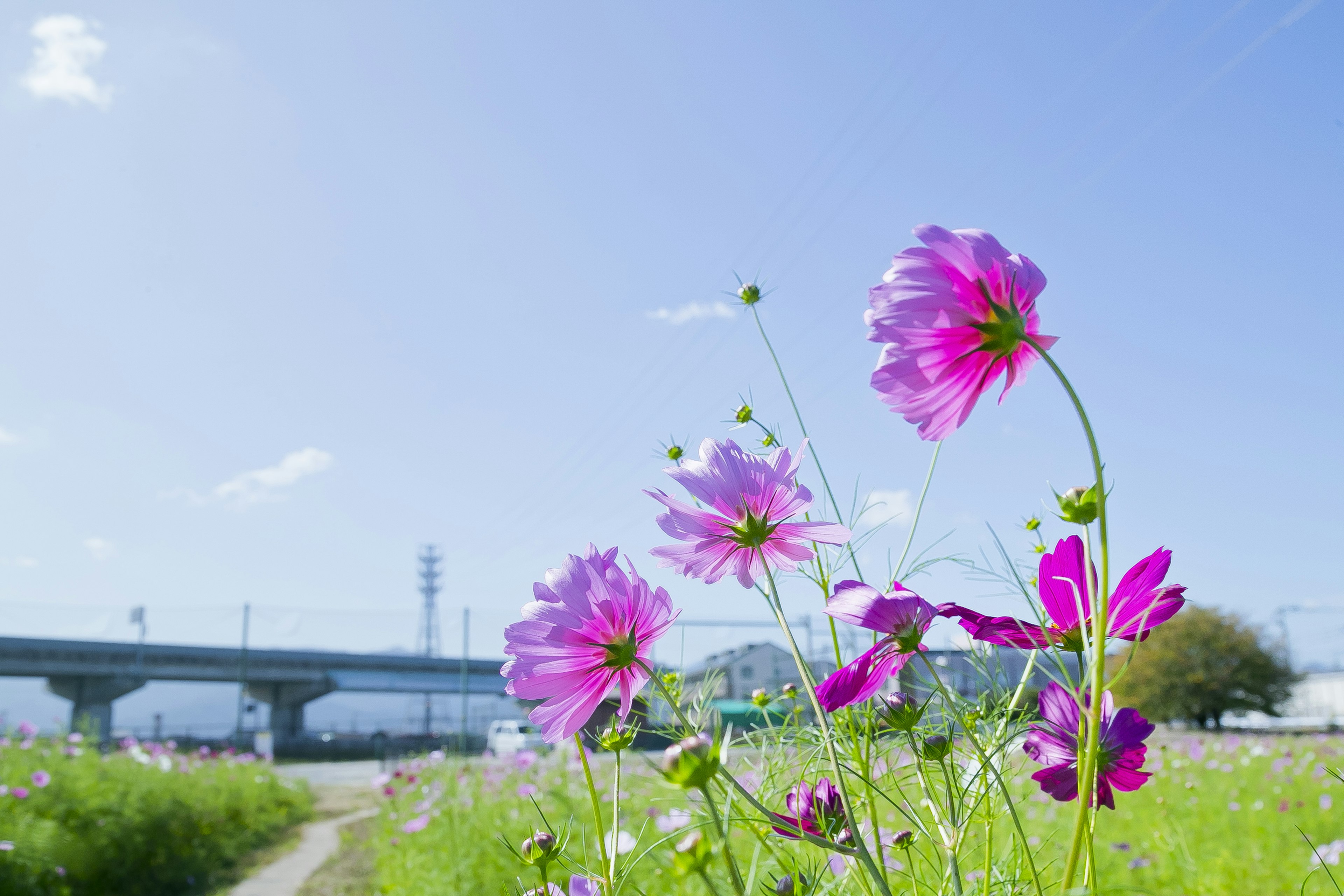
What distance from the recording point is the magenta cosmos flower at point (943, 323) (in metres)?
0.48

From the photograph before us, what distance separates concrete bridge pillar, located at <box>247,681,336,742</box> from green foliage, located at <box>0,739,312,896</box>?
72.2 feet

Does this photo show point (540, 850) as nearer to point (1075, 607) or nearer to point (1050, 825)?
point (1075, 607)

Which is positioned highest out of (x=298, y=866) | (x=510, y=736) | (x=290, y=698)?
(x=290, y=698)

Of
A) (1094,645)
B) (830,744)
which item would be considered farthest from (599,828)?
(1094,645)

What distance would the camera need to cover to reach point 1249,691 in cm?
1580

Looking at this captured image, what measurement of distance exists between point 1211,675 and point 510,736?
13721mm

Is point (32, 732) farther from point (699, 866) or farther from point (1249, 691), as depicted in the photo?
point (1249, 691)

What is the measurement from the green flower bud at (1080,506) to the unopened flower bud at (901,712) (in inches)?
8.7

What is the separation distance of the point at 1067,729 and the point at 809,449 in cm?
31

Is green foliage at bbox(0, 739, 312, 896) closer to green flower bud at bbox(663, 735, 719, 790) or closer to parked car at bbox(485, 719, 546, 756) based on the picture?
green flower bud at bbox(663, 735, 719, 790)

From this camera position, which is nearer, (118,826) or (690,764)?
(690,764)

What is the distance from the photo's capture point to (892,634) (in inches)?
21.0


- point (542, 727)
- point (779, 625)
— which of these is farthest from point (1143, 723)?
point (542, 727)

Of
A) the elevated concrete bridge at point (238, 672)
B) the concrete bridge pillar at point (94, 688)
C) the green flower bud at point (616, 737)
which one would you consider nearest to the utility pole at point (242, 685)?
the elevated concrete bridge at point (238, 672)
